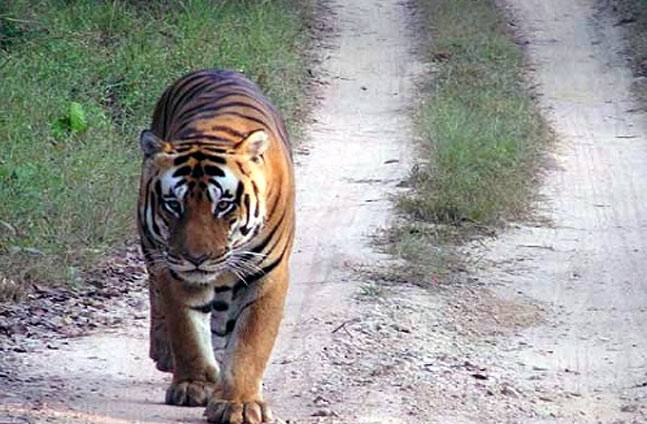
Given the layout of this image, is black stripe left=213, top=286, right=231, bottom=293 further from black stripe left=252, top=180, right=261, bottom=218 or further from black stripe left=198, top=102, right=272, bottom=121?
black stripe left=198, top=102, right=272, bottom=121

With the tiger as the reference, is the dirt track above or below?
below

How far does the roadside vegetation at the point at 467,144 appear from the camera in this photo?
8375 millimetres

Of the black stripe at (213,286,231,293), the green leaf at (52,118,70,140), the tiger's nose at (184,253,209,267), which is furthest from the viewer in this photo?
the green leaf at (52,118,70,140)

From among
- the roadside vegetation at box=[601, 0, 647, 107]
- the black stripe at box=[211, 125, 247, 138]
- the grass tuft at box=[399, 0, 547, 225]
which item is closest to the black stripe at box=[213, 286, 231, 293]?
the black stripe at box=[211, 125, 247, 138]

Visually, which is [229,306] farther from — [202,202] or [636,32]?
[636,32]

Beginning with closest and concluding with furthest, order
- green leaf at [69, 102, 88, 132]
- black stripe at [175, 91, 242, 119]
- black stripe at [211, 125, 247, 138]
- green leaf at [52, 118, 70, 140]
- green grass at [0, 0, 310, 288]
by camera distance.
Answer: black stripe at [211, 125, 247, 138]
black stripe at [175, 91, 242, 119]
green grass at [0, 0, 310, 288]
green leaf at [52, 118, 70, 140]
green leaf at [69, 102, 88, 132]

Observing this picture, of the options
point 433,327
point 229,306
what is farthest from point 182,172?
point 433,327

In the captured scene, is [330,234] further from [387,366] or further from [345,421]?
[345,421]

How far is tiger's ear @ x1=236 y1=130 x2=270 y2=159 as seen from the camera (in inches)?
199

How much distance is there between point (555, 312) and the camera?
23.4ft

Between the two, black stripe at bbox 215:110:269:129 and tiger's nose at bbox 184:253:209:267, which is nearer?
tiger's nose at bbox 184:253:209:267

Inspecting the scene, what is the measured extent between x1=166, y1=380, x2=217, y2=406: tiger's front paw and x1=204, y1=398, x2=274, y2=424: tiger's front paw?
20 centimetres

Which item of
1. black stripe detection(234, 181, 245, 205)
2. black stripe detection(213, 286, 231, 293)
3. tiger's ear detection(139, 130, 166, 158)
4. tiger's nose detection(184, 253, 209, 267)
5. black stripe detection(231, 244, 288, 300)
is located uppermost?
tiger's ear detection(139, 130, 166, 158)

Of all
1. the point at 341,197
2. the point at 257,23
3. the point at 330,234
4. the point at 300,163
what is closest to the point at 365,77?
the point at 257,23
